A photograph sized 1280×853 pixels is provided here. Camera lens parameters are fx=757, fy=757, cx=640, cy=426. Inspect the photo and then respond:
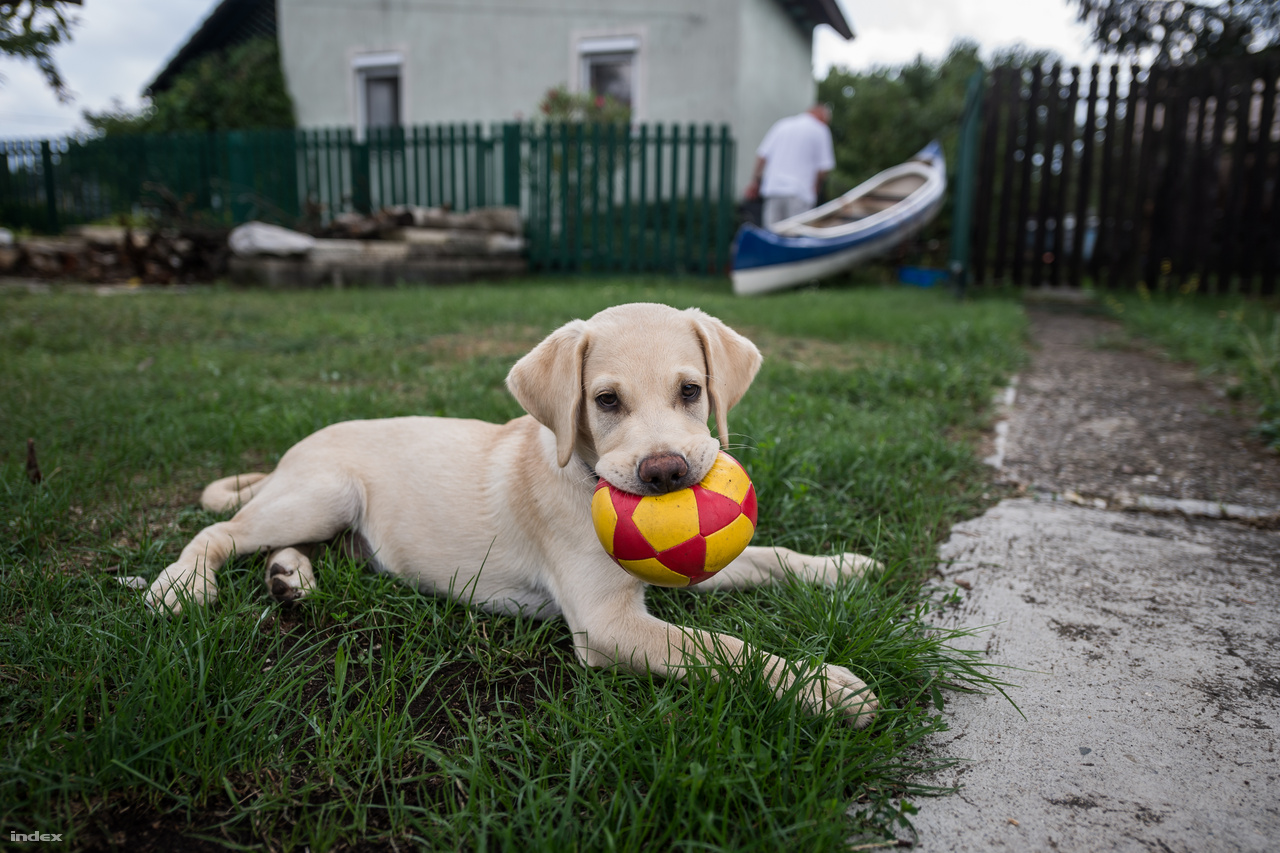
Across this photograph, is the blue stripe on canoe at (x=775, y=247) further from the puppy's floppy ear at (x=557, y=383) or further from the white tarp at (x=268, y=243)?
the puppy's floppy ear at (x=557, y=383)

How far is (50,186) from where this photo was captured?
18.2 m

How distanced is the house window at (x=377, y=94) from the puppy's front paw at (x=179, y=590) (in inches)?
683

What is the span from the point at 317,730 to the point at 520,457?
3.77 ft

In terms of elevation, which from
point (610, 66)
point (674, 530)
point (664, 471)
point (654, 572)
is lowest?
point (654, 572)

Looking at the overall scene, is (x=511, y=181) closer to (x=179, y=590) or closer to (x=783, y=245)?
(x=783, y=245)

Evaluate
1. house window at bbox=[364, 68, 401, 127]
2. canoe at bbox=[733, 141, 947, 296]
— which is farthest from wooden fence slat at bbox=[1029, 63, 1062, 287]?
house window at bbox=[364, 68, 401, 127]

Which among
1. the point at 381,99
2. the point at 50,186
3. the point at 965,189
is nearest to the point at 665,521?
the point at 965,189

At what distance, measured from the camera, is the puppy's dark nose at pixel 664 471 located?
207 cm

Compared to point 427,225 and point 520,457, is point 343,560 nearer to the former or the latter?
point 520,457

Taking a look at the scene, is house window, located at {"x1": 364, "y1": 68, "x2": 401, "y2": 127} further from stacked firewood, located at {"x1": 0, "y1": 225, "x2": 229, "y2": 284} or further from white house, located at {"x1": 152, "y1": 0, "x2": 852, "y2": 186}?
stacked firewood, located at {"x1": 0, "y1": 225, "x2": 229, "y2": 284}

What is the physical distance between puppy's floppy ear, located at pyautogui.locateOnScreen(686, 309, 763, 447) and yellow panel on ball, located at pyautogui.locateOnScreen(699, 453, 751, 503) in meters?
0.24

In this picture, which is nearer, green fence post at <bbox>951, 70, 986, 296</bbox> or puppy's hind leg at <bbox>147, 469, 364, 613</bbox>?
puppy's hind leg at <bbox>147, 469, 364, 613</bbox>

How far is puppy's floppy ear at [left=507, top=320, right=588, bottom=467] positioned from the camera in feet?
7.71

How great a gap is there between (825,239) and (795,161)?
2.47 metres
